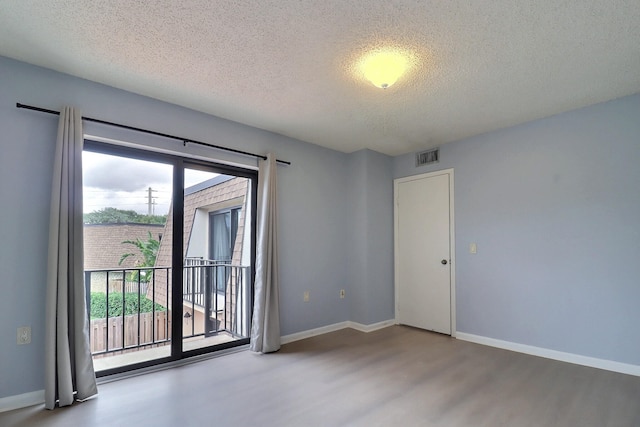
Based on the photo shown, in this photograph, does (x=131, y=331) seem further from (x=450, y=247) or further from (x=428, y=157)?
(x=428, y=157)

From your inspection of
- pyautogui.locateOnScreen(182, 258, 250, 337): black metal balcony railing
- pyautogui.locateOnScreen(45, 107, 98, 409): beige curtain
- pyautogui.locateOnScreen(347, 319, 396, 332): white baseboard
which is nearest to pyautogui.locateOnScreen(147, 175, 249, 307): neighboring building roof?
pyautogui.locateOnScreen(182, 258, 250, 337): black metal balcony railing

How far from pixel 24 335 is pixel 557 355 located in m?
4.68

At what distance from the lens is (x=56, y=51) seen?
7.38 ft

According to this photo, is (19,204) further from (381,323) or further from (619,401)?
(619,401)

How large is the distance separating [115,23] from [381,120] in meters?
2.51

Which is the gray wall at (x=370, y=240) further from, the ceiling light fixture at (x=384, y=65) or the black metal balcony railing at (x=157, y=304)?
the ceiling light fixture at (x=384, y=65)

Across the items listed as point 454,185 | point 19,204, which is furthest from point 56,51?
point 454,185

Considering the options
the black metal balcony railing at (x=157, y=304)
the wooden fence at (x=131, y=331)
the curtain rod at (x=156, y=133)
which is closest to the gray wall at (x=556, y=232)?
the curtain rod at (x=156, y=133)

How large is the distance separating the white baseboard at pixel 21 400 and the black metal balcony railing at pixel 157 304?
0.69 m

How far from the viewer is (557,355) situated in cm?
322

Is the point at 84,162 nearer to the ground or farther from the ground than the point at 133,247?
farther from the ground

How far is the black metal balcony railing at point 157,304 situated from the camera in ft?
10.2

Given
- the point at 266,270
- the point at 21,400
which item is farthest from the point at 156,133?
the point at 21,400

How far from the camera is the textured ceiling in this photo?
1.86 meters
